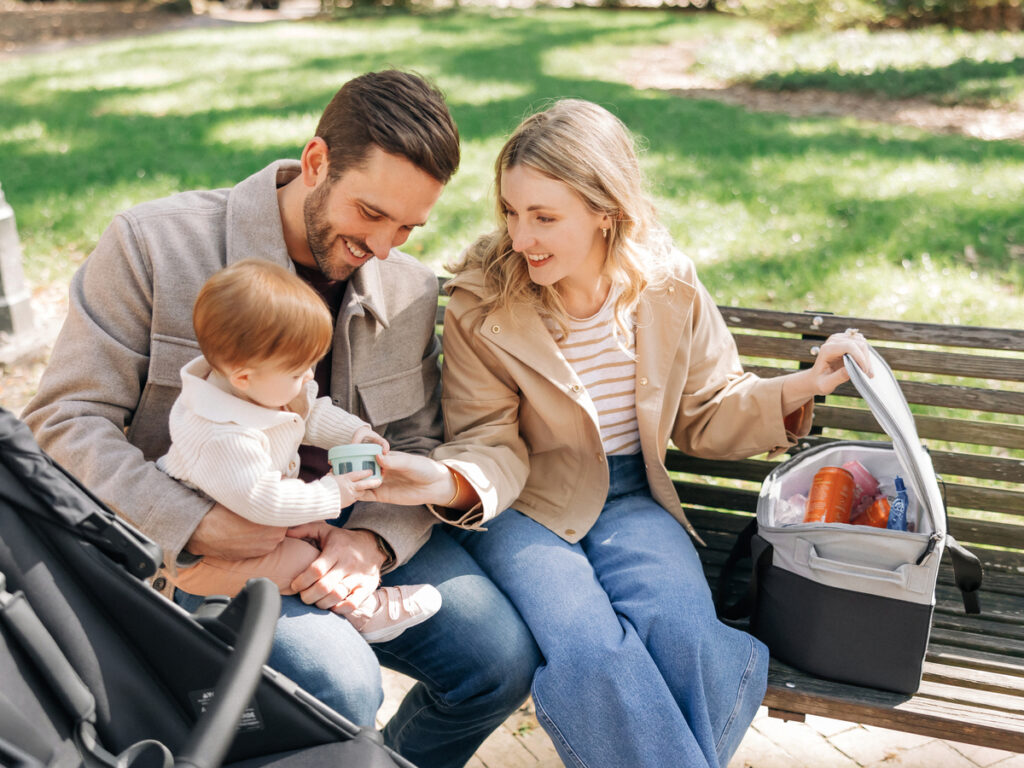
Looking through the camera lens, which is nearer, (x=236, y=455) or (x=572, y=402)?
(x=236, y=455)

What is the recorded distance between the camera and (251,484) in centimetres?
214

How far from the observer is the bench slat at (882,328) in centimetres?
288

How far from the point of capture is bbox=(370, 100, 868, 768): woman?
7.82 feet

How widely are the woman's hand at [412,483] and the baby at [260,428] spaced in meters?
0.13

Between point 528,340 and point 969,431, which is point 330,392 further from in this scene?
point 969,431

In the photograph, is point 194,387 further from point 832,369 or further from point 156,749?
point 832,369

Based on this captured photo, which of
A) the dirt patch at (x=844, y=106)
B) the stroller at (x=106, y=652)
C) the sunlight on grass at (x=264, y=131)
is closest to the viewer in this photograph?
the stroller at (x=106, y=652)

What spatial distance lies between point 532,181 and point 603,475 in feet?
2.76

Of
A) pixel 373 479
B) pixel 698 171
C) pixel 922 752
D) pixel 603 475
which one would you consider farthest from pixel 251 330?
pixel 698 171

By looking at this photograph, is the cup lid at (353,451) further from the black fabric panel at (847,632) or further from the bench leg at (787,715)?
the bench leg at (787,715)

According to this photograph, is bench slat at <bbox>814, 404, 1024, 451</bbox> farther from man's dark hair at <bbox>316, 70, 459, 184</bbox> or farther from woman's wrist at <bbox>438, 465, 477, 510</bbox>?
man's dark hair at <bbox>316, 70, 459, 184</bbox>

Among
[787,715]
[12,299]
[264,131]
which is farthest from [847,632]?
[264,131]

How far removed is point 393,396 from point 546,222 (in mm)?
638

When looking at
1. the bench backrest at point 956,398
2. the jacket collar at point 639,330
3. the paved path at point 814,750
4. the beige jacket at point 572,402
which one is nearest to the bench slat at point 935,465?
the bench backrest at point 956,398
